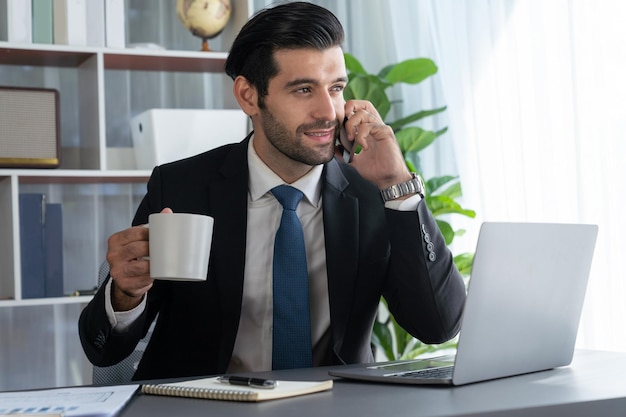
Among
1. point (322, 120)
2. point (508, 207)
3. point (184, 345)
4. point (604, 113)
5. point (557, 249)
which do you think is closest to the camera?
point (557, 249)

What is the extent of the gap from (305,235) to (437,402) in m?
0.82

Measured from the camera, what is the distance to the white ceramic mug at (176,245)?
127 cm

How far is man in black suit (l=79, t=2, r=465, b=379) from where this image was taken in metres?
1.69

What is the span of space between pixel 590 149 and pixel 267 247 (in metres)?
1.43

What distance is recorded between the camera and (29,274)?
2.81 metres

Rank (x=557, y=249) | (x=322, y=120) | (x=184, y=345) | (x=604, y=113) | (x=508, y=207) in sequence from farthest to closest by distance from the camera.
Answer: (x=508, y=207) < (x=604, y=113) < (x=322, y=120) < (x=184, y=345) < (x=557, y=249)

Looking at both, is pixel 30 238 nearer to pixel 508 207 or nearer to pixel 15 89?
pixel 15 89

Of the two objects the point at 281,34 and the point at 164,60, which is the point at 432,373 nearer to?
the point at 281,34

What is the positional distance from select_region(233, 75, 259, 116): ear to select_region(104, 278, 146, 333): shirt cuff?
64cm

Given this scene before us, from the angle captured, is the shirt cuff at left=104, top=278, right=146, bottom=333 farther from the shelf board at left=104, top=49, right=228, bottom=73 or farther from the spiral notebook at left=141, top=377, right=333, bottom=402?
the shelf board at left=104, top=49, right=228, bottom=73

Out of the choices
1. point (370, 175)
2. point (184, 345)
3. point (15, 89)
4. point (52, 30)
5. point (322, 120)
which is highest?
point (52, 30)

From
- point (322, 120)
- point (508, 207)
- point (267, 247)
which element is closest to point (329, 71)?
point (322, 120)

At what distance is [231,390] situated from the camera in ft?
3.71

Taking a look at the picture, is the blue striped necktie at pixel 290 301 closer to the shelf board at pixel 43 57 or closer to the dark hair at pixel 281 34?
the dark hair at pixel 281 34
